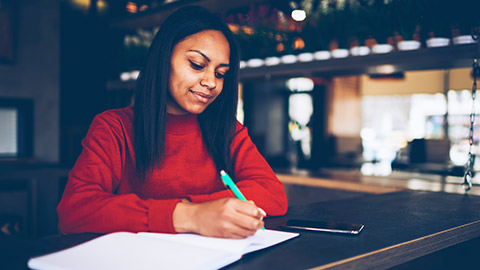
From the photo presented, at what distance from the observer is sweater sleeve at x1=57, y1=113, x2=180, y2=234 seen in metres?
0.97

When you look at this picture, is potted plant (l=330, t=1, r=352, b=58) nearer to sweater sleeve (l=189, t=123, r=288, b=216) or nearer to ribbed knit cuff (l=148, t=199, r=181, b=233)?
sweater sleeve (l=189, t=123, r=288, b=216)

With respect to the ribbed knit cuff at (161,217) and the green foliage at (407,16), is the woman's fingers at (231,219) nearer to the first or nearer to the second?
the ribbed knit cuff at (161,217)

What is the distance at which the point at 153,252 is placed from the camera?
31.3 inches

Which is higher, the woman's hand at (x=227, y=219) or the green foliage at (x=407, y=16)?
the green foliage at (x=407, y=16)

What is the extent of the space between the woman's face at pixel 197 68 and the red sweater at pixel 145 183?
0.48 ft

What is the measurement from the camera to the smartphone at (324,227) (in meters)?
1.03

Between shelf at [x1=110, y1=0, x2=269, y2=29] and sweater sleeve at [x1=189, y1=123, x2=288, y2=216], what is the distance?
1558mm

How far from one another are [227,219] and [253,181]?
437mm

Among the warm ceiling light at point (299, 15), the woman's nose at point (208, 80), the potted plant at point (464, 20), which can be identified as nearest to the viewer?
the woman's nose at point (208, 80)

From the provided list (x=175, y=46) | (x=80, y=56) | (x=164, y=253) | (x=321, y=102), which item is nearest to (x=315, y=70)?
(x=175, y=46)

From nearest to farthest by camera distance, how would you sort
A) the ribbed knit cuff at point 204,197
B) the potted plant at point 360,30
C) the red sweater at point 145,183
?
the red sweater at point 145,183 < the ribbed knit cuff at point 204,197 < the potted plant at point 360,30

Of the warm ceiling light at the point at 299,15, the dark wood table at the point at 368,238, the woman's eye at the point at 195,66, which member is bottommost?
the dark wood table at the point at 368,238

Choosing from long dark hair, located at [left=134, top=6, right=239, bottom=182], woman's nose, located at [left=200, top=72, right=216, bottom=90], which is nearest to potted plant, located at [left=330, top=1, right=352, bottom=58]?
long dark hair, located at [left=134, top=6, right=239, bottom=182]

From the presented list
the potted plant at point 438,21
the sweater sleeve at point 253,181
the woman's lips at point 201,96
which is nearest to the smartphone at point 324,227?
the sweater sleeve at point 253,181
